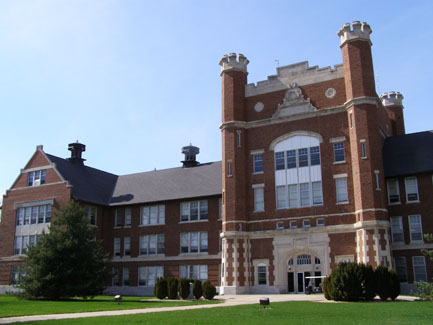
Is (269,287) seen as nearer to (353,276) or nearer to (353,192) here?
(353,192)

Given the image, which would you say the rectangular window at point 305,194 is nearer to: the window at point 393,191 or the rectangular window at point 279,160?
the rectangular window at point 279,160

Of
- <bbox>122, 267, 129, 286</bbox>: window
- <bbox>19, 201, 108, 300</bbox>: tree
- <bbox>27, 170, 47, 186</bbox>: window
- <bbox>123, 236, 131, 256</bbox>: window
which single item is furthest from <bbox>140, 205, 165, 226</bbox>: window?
<bbox>19, 201, 108, 300</bbox>: tree

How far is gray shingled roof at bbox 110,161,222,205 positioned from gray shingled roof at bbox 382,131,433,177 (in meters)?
14.0

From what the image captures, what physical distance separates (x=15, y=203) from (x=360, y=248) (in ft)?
108

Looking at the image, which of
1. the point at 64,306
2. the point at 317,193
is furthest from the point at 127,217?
the point at 64,306

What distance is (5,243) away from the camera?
1860 inches

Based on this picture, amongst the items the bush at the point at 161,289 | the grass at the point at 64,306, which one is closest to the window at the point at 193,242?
the bush at the point at 161,289

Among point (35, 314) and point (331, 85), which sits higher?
point (331, 85)

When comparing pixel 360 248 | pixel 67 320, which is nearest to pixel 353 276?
pixel 360 248

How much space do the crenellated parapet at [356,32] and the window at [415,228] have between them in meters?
13.5

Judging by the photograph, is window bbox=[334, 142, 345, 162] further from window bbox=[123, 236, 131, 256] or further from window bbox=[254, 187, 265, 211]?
window bbox=[123, 236, 131, 256]

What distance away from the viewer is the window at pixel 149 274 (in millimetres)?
43875

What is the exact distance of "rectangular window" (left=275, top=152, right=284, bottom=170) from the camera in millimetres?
38094

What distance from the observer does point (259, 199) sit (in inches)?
1507
